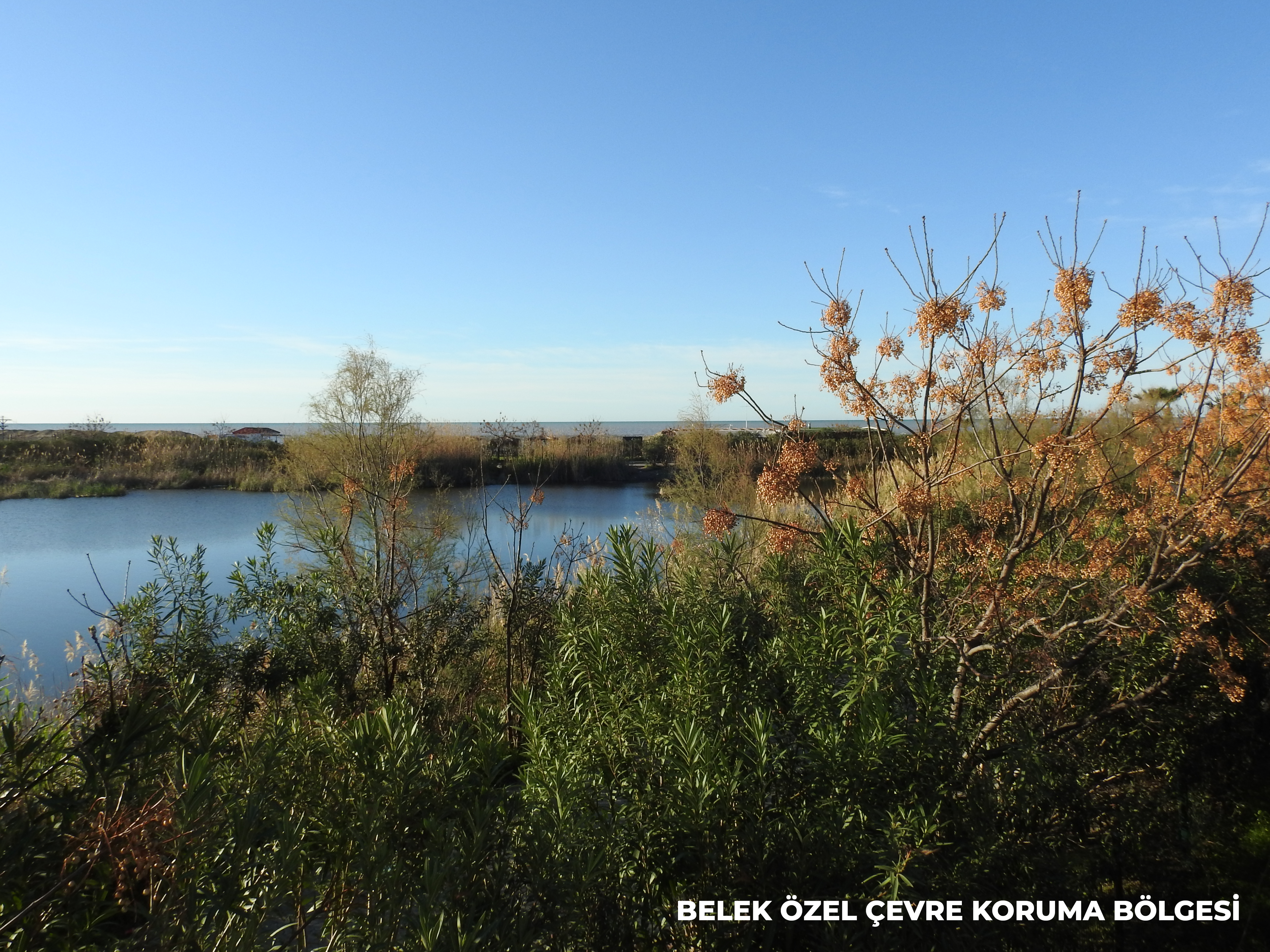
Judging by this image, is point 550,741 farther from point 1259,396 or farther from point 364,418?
point 364,418

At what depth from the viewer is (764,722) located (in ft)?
5.15

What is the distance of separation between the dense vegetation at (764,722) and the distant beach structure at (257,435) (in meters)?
20.8

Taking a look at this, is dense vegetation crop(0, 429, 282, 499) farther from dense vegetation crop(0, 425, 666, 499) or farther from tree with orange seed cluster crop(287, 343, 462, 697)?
tree with orange seed cluster crop(287, 343, 462, 697)

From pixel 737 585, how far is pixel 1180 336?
5.57 feet

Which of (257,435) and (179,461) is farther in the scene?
(257,435)

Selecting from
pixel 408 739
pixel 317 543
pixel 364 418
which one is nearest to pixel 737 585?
pixel 408 739

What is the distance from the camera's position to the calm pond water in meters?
8.29

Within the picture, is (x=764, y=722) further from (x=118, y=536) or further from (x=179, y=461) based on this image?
(x=179, y=461)

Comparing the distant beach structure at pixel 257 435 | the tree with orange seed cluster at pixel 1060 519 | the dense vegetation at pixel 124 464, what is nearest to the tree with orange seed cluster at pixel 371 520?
the tree with orange seed cluster at pixel 1060 519

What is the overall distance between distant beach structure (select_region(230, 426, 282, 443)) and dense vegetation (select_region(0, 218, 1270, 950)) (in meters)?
20.8

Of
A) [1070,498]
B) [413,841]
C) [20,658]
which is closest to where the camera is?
[413,841]

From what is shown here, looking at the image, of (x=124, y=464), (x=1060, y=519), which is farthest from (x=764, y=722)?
(x=124, y=464)

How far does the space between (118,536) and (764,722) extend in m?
15.9

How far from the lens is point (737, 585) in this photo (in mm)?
2564
